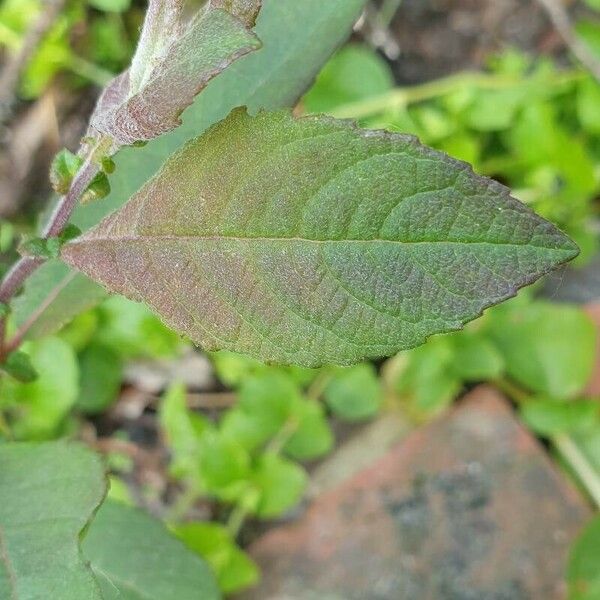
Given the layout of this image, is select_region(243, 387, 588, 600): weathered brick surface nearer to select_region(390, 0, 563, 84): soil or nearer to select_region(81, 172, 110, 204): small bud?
select_region(390, 0, 563, 84): soil

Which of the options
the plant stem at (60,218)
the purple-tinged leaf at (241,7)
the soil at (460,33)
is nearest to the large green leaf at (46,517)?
the plant stem at (60,218)

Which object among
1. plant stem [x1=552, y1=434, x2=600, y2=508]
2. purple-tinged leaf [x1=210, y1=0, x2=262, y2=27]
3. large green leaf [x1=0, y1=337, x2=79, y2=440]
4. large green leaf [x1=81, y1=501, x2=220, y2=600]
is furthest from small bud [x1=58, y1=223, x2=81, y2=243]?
plant stem [x1=552, y1=434, x2=600, y2=508]

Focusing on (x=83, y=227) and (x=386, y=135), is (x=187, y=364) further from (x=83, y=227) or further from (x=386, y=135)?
(x=386, y=135)

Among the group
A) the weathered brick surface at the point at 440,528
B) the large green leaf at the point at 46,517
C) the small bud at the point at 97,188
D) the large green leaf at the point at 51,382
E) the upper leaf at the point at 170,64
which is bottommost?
the weathered brick surface at the point at 440,528

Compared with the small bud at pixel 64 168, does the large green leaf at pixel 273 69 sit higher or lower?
lower

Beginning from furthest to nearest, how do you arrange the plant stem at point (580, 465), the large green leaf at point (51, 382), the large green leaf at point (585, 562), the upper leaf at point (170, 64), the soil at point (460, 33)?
the soil at point (460, 33), the plant stem at point (580, 465), the large green leaf at point (51, 382), the large green leaf at point (585, 562), the upper leaf at point (170, 64)

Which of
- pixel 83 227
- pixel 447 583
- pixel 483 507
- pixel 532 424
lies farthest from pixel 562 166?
pixel 83 227

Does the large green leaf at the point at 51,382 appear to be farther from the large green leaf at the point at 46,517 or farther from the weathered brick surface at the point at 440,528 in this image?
the large green leaf at the point at 46,517
